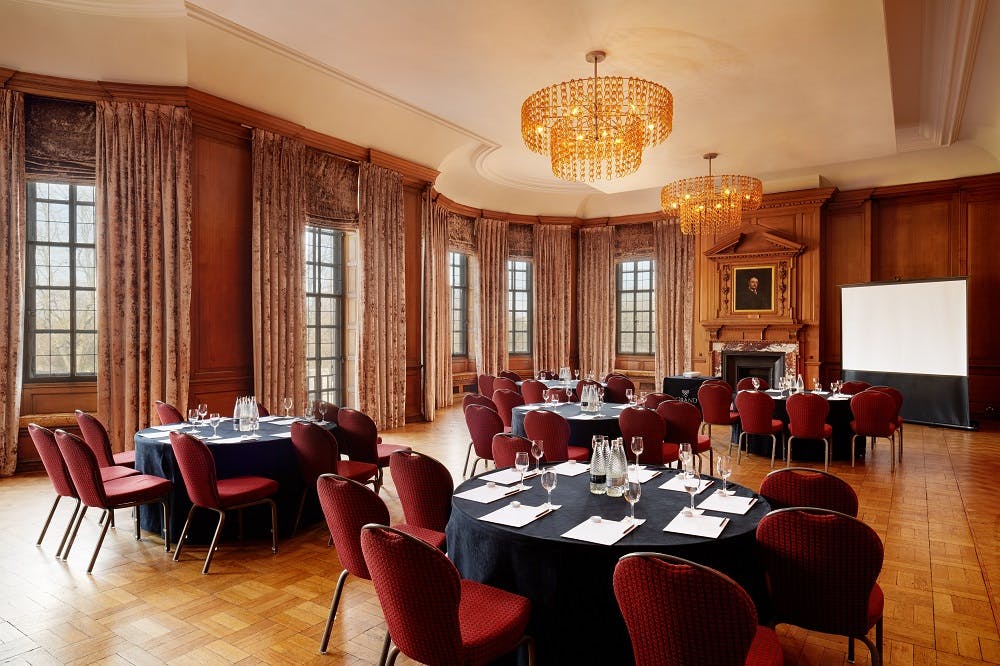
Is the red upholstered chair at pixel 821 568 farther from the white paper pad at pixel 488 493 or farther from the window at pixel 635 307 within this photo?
the window at pixel 635 307

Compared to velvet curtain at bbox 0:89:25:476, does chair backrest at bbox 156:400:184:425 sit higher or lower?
lower

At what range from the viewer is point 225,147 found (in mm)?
6961

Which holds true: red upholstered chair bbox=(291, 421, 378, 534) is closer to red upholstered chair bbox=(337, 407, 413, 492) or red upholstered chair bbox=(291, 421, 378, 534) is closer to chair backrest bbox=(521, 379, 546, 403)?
red upholstered chair bbox=(337, 407, 413, 492)

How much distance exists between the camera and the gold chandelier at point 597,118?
5.30 metres

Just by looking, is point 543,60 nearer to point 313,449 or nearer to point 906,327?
point 313,449

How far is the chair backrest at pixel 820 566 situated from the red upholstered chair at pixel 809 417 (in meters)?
4.32

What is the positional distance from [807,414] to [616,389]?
96.0 inches

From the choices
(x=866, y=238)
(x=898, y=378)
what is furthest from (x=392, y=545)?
(x=866, y=238)

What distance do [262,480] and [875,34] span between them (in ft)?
21.1

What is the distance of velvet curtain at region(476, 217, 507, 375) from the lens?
12281 mm

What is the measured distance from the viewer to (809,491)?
270cm

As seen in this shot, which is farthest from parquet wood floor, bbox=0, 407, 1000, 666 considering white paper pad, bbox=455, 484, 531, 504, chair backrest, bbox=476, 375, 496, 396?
chair backrest, bbox=476, 375, 496, 396

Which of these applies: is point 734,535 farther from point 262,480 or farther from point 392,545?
point 262,480

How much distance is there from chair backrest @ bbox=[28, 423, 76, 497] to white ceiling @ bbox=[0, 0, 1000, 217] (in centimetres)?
362
